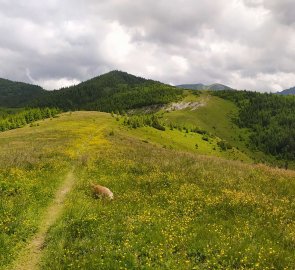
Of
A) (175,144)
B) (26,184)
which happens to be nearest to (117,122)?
(175,144)

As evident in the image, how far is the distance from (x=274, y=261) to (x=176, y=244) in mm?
3458

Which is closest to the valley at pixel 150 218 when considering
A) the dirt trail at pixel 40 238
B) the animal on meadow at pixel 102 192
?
the dirt trail at pixel 40 238

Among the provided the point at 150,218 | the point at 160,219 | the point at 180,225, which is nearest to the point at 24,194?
the point at 150,218

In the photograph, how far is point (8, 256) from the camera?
1287cm

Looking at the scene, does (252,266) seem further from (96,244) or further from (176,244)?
(96,244)

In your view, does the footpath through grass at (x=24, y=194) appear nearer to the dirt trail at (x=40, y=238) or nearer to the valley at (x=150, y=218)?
the valley at (x=150, y=218)

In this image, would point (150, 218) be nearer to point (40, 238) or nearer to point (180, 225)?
point (180, 225)

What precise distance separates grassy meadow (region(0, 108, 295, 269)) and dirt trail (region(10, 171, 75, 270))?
29 centimetres

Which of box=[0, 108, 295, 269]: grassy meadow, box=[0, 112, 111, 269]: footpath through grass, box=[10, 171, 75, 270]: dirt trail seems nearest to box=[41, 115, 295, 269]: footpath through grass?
box=[0, 108, 295, 269]: grassy meadow

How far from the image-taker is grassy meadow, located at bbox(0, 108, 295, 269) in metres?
12.2

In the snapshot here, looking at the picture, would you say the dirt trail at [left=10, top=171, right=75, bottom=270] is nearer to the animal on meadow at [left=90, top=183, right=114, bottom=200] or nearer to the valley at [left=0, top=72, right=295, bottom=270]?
the valley at [left=0, top=72, right=295, bottom=270]

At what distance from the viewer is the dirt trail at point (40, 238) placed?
41.8 feet

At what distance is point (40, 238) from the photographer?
14984 mm

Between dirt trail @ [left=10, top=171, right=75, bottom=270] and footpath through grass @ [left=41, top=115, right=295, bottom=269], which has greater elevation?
footpath through grass @ [left=41, top=115, right=295, bottom=269]
